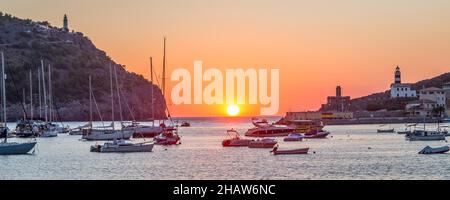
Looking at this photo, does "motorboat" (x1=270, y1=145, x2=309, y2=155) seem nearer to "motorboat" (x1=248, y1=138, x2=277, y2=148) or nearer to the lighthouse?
"motorboat" (x1=248, y1=138, x2=277, y2=148)

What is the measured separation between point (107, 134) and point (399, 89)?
394ft

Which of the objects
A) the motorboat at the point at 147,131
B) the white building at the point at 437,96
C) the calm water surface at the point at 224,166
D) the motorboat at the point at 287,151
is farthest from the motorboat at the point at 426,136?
the white building at the point at 437,96

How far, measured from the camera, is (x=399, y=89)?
183750 millimetres

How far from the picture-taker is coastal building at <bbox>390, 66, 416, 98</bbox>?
181 meters

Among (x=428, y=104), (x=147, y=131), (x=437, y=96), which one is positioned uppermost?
(x=437, y=96)

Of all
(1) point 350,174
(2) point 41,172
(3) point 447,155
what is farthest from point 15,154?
(3) point 447,155

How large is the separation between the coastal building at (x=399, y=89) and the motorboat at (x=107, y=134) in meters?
113

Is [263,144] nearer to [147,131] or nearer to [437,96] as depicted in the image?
[147,131]

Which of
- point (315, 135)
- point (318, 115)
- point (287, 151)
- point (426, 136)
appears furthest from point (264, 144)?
point (318, 115)

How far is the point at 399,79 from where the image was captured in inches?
7259

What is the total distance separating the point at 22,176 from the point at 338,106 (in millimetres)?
166014

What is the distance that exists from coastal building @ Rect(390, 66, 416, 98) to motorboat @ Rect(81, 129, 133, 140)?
113388 mm

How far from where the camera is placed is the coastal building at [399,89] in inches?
7116
